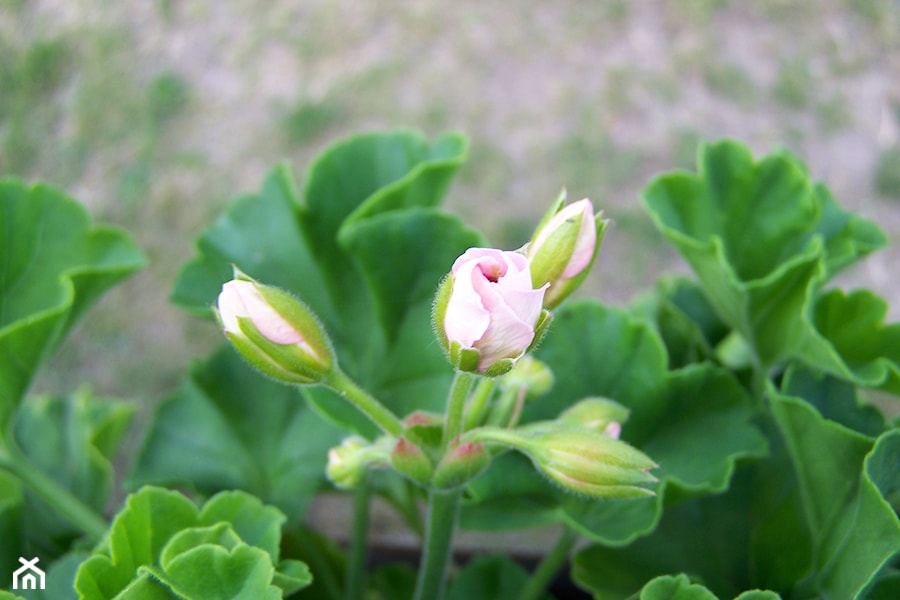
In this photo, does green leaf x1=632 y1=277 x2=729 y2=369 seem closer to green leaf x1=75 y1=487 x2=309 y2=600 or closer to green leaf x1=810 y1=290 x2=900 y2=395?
green leaf x1=810 y1=290 x2=900 y2=395

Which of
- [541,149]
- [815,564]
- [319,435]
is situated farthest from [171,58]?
[815,564]

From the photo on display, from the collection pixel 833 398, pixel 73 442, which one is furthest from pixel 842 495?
pixel 73 442

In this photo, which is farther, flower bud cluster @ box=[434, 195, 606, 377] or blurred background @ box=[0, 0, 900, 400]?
blurred background @ box=[0, 0, 900, 400]

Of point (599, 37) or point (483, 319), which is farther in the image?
point (599, 37)

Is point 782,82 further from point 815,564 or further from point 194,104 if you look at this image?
point 815,564

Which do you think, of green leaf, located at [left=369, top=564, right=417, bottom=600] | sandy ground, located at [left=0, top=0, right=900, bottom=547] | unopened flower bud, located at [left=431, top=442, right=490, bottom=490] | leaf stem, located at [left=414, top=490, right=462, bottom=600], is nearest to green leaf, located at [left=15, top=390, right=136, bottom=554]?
green leaf, located at [left=369, top=564, right=417, bottom=600]

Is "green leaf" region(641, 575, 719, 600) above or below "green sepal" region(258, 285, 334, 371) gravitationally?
below

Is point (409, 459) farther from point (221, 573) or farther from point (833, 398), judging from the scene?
point (833, 398)

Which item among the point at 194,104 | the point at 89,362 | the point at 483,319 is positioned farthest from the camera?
the point at 194,104

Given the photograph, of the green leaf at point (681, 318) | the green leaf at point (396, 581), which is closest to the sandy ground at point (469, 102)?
the green leaf at point (681, 318)
